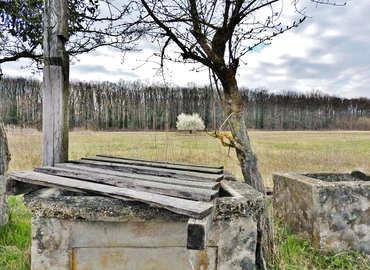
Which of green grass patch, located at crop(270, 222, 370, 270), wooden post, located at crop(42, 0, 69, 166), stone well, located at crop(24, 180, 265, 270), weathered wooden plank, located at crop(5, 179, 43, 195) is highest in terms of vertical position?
wooden post, located at crop(42, 0, 69, 166)

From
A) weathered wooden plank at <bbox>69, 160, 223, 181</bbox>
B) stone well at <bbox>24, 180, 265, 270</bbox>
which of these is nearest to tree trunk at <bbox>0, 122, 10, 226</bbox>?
weathered wooden plank at <bbox>69, 160, 223, 181</bbox>

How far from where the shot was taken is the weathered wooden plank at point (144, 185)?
162 cm

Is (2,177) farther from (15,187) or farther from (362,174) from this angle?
(362,174)

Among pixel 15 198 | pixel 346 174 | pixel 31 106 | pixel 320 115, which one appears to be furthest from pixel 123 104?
pixel 320 115

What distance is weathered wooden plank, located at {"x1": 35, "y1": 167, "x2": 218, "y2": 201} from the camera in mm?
1618

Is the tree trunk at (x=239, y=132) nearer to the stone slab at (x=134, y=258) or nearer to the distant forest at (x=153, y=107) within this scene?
the stone slab at (x=134, y=258)

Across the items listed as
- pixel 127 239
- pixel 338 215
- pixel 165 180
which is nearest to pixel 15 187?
pixel 127 239

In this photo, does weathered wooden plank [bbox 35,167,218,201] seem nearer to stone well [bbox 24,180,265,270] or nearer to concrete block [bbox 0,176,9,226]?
stone well [bbox 24,180,265,270]

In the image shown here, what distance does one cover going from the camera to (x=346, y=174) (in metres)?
4.18

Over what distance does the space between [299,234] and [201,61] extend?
96.1 inches

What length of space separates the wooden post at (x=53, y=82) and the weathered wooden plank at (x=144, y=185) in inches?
17.9

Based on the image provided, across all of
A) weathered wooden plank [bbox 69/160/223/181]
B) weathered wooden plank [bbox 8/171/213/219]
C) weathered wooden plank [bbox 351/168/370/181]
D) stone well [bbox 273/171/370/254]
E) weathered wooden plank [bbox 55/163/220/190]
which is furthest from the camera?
weathered wooden plank [bbox 351/168/370/181]

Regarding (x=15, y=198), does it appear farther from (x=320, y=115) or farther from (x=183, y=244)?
(x=320, y=115)

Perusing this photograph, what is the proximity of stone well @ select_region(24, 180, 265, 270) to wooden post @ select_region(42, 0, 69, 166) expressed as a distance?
0.88 meters
